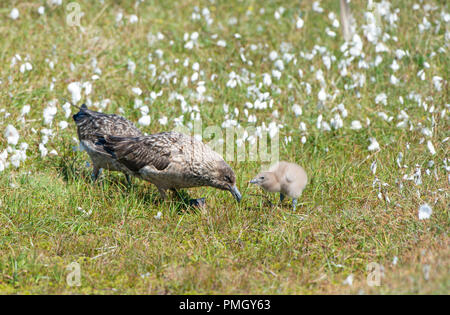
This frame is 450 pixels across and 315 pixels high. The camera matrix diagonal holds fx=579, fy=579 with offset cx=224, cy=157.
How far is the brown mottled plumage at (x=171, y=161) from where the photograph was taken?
20.8 ft

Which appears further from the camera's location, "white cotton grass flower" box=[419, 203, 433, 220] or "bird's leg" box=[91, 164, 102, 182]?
"bird's leg" box=[91, 164, 102, 182]

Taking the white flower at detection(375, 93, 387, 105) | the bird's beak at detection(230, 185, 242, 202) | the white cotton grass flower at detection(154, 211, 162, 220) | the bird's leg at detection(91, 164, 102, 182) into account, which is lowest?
the white cotton grass flower at detection(154, 211, 162, 220)

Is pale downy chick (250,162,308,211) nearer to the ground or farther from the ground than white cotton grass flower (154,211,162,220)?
farther from the ground

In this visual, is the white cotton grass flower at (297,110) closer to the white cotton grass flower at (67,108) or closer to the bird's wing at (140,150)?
the bird's wing at (140,150)

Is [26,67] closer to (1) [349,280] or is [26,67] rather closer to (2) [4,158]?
(2) [4,158]

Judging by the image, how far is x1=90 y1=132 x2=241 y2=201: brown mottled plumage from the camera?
20.8 ft

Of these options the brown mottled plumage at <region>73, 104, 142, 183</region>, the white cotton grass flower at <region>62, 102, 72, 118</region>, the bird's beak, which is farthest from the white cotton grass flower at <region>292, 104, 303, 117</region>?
the white cotton grass flower at <region>62, 102, 72, 118</region>

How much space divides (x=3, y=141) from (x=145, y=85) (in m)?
2.49

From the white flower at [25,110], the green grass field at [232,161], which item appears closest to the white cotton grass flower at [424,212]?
the green grass field at [232,161]

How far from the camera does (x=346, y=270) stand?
526 centimetres

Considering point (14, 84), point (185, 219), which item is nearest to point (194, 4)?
point (14, 84)

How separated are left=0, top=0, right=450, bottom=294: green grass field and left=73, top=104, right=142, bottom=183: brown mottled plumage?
0.23 m

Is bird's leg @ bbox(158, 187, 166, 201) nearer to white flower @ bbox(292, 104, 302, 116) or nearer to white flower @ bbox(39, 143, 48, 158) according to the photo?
white flower @ bbox(39, 143, 48, 158)

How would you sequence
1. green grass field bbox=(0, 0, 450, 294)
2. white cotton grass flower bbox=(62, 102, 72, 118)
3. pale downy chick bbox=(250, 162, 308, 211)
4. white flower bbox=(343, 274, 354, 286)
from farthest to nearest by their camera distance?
1. white cotton grass flower bbox=(62, 102, 72, 118)
2. pale downy chick bbox=(250, 162, 308, 211)
3. green grass field bbox=(0, 0, 450, 294)
4. white flower bbox=(343, 274, 354, 286)
